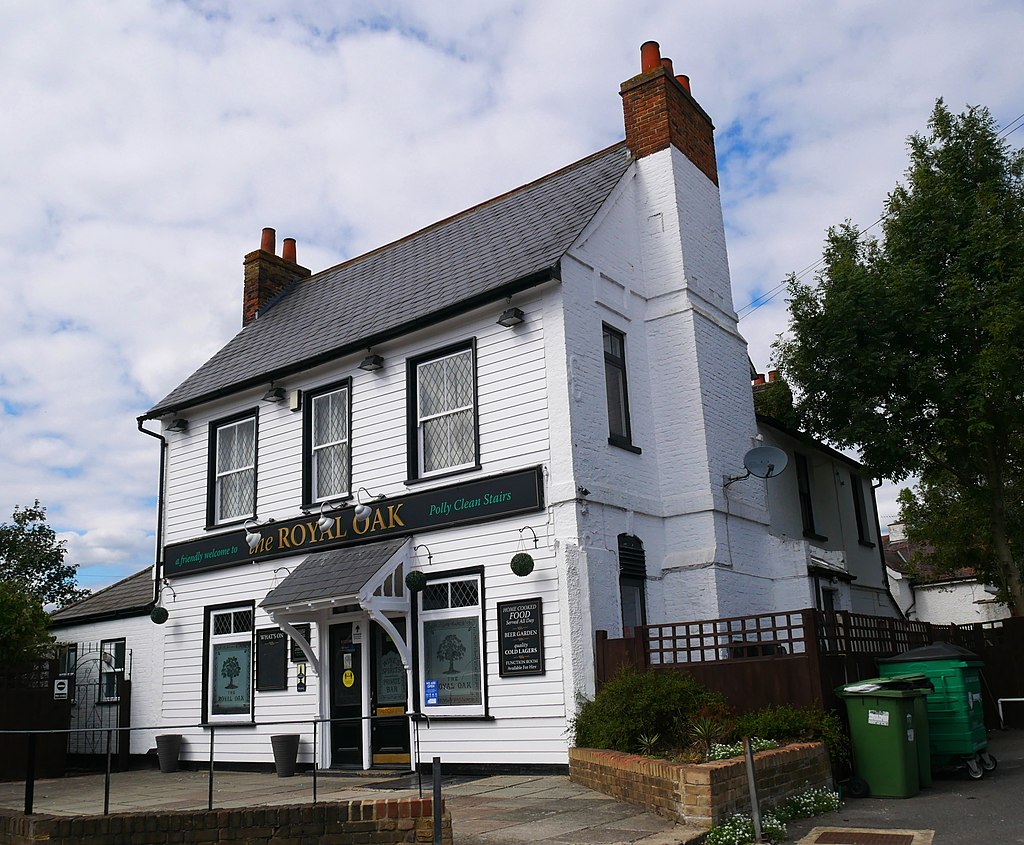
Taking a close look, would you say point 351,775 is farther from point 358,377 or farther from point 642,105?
point 642,105

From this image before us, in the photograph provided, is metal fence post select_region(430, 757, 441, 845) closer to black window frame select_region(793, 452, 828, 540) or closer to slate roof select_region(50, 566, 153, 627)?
slate roof select_region(50, 566, 153, 627)

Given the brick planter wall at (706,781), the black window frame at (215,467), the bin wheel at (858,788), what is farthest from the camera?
the black window frame at (215,467)

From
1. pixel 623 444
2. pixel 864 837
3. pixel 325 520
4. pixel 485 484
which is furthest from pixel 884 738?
pixel 325 520

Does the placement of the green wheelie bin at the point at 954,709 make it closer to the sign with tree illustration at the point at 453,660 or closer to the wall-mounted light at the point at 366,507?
the sign with tree illustration at the point at 453,660

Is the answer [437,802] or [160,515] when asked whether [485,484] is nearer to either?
[437,802]

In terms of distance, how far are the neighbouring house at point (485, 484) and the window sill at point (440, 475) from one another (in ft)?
0.11

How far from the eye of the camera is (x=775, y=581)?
15.5m

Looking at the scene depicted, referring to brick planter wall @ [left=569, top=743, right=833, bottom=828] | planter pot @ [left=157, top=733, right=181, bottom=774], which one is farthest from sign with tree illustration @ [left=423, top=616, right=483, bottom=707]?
planter pot @ [left=157, top=733, right=181, bottom=774]

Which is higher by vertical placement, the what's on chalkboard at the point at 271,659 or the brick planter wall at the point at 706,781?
the what's on chalkboard at the point at 271,659

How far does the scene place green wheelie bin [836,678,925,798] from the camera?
9.84 meters

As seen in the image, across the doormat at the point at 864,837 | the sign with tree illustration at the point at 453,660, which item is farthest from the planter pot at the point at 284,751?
the doormat at the point at 864,837

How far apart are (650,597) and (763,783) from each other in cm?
472

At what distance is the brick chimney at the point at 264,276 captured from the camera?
69.4 ft

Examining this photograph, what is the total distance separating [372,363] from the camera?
1512 cm
